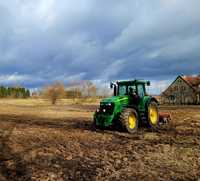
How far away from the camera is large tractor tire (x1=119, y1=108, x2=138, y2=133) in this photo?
13.4 metres

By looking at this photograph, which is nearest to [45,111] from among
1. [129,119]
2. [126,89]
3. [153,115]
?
[153,115]

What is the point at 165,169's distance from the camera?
783 centimetres

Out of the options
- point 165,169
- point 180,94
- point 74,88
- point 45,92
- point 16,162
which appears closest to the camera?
point 165,169

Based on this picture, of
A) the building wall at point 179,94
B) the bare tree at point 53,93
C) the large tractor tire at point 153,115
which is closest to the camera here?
the large tractor tire at point 153,115

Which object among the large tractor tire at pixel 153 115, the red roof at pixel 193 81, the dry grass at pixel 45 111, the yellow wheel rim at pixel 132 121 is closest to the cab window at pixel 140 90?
the large tractor tire at pixel 153 115

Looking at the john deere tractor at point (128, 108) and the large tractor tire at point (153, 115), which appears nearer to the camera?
the john deere tractor at point (128, 108)

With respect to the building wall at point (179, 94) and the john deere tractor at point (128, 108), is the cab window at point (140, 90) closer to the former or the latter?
the john deere tractor at point (128, 108)

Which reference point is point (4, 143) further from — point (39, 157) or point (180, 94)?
point (180, 94)

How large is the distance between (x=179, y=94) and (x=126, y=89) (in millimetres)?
47253

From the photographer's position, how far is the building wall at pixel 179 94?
57438mm

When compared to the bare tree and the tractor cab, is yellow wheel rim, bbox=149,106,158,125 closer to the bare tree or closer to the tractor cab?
the tractor cab

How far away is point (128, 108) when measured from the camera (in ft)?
46.0

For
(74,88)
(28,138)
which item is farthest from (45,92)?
(28,138)

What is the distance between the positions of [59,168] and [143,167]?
216cm
